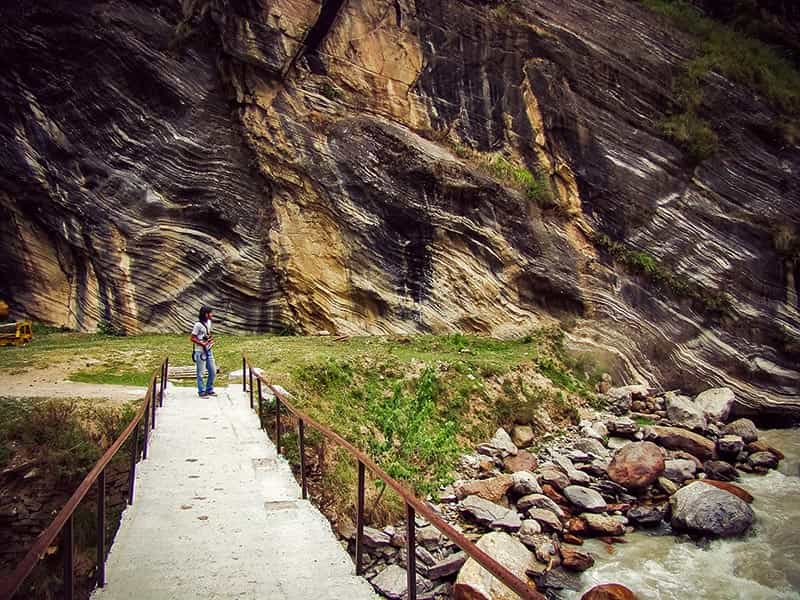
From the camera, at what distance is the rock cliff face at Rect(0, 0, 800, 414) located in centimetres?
2081

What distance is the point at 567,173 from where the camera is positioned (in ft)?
76.3

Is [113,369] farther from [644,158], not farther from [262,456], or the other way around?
[644,158]

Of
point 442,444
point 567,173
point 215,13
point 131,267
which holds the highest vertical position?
point 215,13

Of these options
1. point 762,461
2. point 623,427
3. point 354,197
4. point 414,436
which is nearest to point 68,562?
point 414,436

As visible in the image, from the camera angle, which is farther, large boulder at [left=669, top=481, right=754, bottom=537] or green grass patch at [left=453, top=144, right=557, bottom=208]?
green grass patch at [left=453, top=144, right=557, bottom=208]

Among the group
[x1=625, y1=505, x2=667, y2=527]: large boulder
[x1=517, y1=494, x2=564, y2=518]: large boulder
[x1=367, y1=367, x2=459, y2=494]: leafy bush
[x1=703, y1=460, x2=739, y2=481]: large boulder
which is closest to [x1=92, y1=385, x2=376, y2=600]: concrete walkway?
[x1=367, y1=367, x2=459, y2=494]: leafy bush

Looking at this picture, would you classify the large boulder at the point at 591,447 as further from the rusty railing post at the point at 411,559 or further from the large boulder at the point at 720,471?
the rusty railing post at the point at 411,559

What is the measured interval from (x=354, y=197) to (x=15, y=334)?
1286 centimetres

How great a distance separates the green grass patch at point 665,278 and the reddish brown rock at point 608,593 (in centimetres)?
1645

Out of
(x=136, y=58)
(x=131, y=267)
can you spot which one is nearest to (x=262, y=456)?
(x=131, y=267)

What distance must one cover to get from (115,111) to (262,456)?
19.5m

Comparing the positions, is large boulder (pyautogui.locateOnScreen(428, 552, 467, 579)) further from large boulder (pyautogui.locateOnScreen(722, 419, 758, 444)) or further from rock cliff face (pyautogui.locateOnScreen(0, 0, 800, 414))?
rock cliff face (pyautogui.locateOnScreen(0, 0, 800, 414))

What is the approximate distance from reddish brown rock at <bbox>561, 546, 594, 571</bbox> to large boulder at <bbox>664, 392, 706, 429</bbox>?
9.11 meters

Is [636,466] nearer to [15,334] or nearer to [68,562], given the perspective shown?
[68,562]
